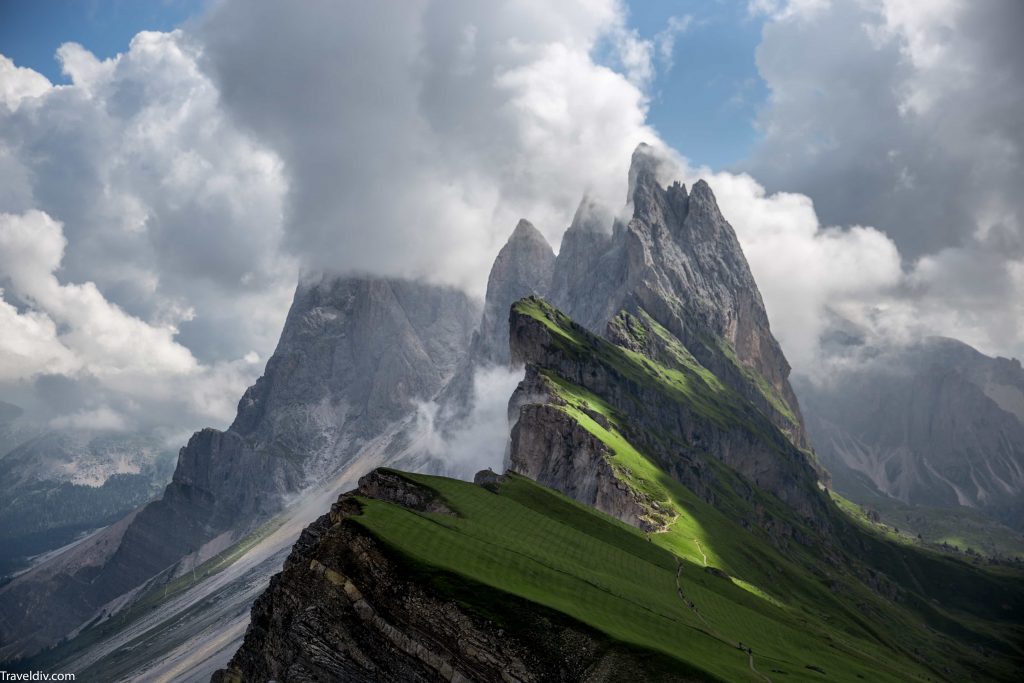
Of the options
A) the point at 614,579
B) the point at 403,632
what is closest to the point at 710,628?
the point at 614,579

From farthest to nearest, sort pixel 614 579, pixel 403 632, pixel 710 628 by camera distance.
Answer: pixel 710 628 < pixel 614 579 < pixel 403 632

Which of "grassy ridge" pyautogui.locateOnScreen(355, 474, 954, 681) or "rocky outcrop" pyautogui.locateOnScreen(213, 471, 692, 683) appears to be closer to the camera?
"rocky outcrop" pyautogui.locateOnScreen(213, 471, 692, 683)

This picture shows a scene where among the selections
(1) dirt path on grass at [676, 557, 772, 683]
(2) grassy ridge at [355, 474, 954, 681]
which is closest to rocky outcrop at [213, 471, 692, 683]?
(2) grassy ridge at [355, 474, 954, 681]

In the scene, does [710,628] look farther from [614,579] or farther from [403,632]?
[403,632]

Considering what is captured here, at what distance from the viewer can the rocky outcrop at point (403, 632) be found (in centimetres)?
6481

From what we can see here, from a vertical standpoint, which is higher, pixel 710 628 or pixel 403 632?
pixel 710 628

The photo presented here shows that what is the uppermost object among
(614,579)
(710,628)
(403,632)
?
(614,579)

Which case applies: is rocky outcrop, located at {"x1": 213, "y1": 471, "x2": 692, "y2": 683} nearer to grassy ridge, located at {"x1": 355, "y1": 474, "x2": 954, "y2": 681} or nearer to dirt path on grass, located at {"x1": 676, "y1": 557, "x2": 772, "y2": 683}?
grassy ridge, located at {"x1": 355, "y1": 474, "x2": 954, "y2": 681}

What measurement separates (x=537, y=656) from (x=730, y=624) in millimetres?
62316

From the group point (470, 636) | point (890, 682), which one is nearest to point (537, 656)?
point (470, 636)

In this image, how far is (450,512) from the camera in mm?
104812

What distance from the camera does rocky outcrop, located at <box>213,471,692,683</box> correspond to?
6481cm

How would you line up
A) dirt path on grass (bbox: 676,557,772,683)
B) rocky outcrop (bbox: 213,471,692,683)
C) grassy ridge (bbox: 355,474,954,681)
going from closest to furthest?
rocky outcrop (bbox: 213,471,692,683)
grassy ridge (bbox: 355,474,954,681)
dirt path on grass (bbox: 676,557,772,683)

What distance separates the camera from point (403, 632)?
66.2 m
